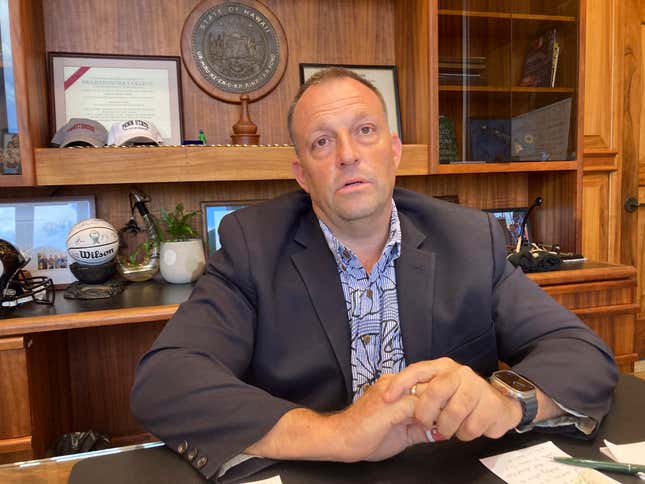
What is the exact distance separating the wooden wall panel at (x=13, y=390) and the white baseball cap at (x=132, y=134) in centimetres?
78

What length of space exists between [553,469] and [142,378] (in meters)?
0.66

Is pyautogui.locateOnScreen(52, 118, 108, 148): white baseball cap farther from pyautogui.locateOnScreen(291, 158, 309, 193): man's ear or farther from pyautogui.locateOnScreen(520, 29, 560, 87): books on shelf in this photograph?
pyautogui.locateOnScreen(520, 29, 560, 87): books on shelf

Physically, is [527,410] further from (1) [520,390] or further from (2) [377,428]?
(2) [377,428]

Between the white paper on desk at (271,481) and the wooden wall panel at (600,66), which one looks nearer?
the white paper on desk at (271,481)

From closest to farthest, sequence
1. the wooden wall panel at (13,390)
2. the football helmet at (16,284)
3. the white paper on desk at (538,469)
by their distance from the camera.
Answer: the white paper on desk at (538,469) < the wooden wall panel at (13,390) < the football helmet at (16,284)

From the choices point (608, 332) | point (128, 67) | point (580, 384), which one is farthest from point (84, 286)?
point (608, 332)

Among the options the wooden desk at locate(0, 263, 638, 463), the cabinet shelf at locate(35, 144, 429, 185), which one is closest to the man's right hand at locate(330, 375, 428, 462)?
the wooden desk at locate(0, 263, 638, 463)

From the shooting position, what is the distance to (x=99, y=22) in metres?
2.07

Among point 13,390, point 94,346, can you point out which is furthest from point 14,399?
point 94,346

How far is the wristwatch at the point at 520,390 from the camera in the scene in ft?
2.59

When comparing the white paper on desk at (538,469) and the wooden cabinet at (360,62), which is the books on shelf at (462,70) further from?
the white paper on desk at (538,469)

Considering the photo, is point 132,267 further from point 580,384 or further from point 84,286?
point 580,384

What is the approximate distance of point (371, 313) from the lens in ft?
4.03

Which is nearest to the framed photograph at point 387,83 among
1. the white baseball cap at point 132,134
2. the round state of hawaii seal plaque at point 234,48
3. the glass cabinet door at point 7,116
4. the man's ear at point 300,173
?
the round state of hawaii seal plaque at point 234,48
